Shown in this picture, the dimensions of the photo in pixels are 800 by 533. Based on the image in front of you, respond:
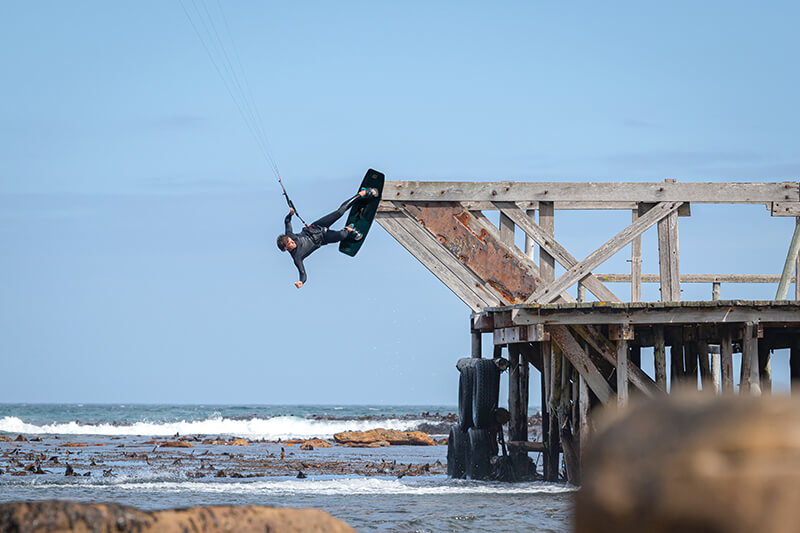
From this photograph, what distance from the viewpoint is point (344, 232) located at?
15.4 meters

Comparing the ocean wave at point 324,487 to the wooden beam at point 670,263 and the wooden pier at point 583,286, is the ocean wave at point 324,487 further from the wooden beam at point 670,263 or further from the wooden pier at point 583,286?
the wooden beam at point 670,263

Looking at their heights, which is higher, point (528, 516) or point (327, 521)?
point (327, 521)

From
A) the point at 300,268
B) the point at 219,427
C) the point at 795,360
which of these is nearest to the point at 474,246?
the point at 300,268

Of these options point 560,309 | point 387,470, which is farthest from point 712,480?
point 387,470

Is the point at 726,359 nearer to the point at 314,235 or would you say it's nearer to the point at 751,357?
the point at 751,357

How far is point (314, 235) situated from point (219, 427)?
4566 centimetres

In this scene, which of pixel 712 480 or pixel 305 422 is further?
pixel 305 422

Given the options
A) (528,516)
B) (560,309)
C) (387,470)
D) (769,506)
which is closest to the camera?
(769,506)

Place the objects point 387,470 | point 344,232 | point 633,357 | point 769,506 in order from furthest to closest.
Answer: point 387,470
point 633,357
point 344,232
point 769,506

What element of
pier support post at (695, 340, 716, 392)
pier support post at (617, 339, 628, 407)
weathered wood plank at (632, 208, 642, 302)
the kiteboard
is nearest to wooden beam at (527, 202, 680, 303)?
weathered wood plank at (632, 208, 642, 302)

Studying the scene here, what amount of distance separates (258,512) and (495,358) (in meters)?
13.3

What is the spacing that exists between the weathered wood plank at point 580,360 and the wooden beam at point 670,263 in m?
1.39

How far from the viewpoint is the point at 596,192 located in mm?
15242

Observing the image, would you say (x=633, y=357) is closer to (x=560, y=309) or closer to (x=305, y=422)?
(x=560, y=309)
